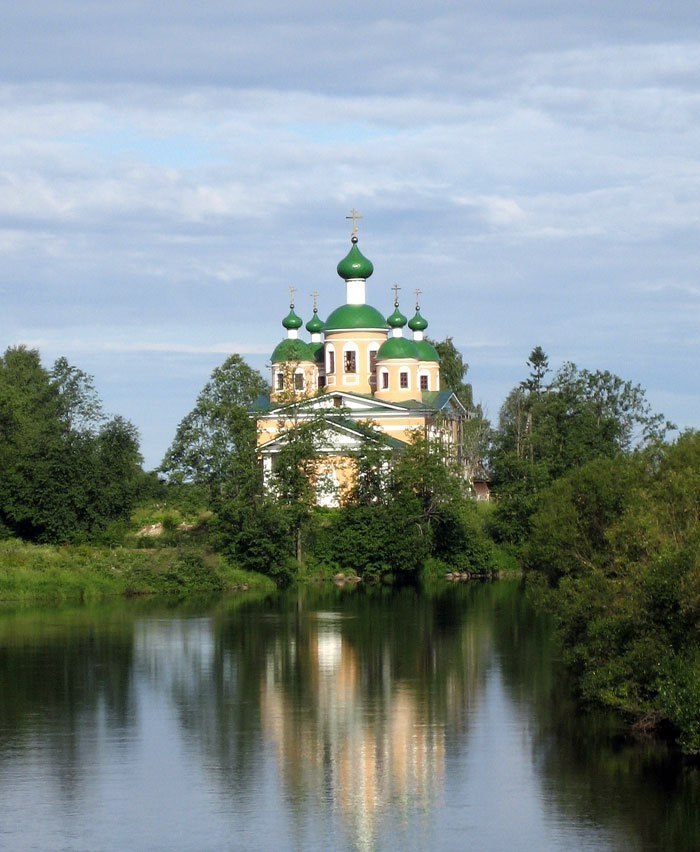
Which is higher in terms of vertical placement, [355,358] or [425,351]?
[425,351]

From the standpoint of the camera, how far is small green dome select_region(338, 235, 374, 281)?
201 ft

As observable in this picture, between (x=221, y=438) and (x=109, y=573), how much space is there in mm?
7026

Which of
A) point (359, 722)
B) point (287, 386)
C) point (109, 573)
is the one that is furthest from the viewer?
point (287, 386)

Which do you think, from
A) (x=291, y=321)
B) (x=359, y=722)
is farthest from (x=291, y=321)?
(x=359, y=722)

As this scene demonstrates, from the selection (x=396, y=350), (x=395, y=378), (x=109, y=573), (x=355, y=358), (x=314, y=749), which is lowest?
(x=314, y=749)

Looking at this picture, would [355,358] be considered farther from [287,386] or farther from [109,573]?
[109,573]

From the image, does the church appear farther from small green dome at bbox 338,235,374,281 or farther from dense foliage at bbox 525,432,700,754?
dense foliage at bbox 525,432,700,754

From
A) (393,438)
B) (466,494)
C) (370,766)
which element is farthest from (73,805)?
(393,438)

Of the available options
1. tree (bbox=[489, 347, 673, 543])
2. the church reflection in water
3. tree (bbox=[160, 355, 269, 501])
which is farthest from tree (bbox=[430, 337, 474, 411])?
the church reflection in water

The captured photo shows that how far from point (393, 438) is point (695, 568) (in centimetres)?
4025

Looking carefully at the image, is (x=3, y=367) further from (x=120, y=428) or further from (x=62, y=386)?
(x=120, y=428)

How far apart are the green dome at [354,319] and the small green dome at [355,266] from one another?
1.26 m

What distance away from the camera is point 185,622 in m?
34.0

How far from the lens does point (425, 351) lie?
209ft
